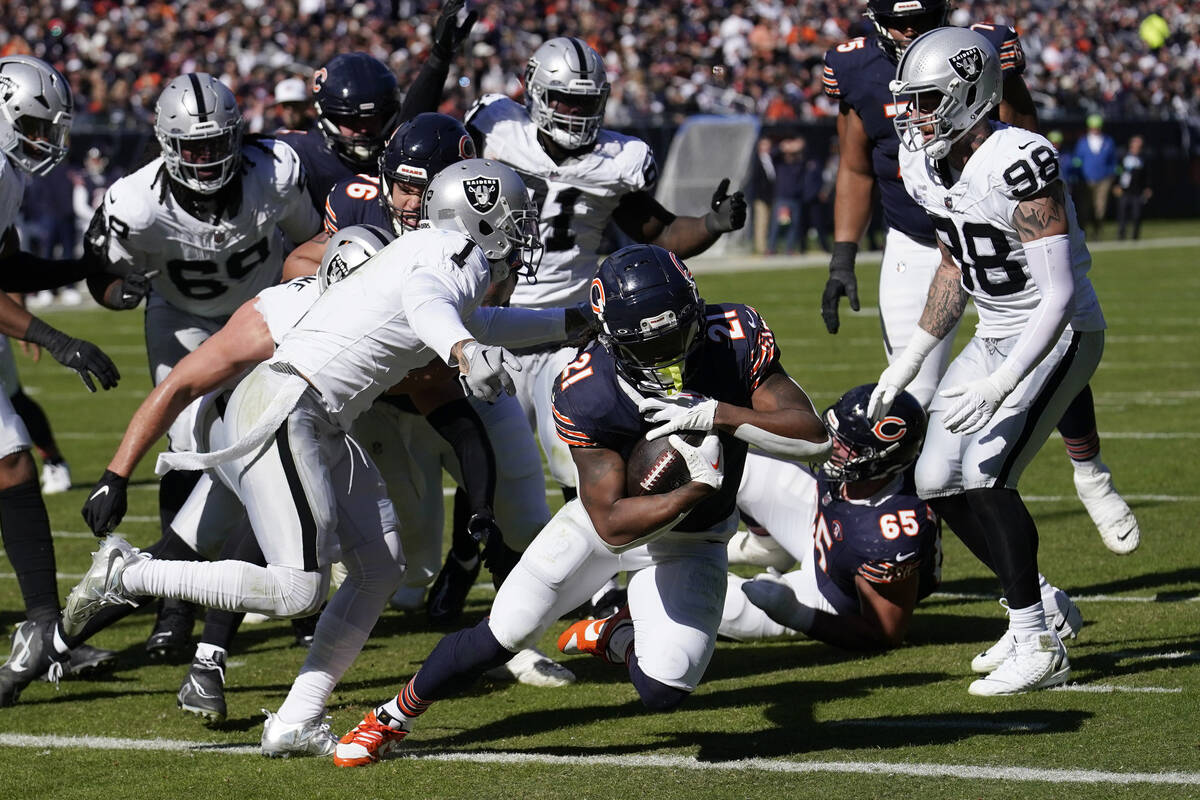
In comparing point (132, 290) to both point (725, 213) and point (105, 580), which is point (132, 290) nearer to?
point (105, 580)

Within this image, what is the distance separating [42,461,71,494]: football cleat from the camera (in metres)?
7.88

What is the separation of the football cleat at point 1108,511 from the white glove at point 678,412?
2239mm

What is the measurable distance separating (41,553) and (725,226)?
2.43 meters

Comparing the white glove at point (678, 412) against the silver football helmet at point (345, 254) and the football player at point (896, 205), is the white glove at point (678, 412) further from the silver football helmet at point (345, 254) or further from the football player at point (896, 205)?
the football player at point (896, 205)

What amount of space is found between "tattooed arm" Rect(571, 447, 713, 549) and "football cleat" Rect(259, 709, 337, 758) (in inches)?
35.3

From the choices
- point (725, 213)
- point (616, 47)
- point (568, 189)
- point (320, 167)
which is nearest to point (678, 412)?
point (725, 213)

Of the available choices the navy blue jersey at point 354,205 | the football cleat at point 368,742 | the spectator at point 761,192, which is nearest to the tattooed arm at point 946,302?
the navy blue jersey at point 354,205

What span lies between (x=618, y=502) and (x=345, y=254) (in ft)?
3.59

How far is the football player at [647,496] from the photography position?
3.65 meters

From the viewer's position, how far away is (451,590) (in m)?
5.42

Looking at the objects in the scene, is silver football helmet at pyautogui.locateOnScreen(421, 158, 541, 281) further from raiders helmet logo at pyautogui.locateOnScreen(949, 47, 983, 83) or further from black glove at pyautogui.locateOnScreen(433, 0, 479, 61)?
black glove at pyautogui.locateOnScreen(433, 0, 479, 61)

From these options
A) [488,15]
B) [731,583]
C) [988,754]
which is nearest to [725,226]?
[731,583]

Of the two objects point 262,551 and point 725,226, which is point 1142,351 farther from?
point 262,551

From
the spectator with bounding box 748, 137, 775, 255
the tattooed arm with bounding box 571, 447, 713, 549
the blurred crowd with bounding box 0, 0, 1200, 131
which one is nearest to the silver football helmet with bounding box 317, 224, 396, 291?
the tattooed arm with bounding box 571, 447, 713, 549
